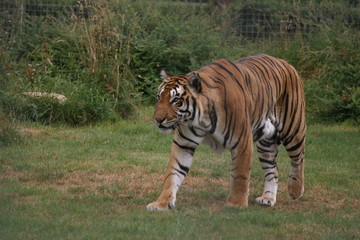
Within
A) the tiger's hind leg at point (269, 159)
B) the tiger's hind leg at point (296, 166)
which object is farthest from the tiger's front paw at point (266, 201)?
the tiger's hind leg at point (296, 166)

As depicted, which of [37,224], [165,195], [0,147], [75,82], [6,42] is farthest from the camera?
[6,42]

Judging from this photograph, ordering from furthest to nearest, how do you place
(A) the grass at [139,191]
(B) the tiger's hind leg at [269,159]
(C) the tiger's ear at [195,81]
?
(B) the tiger's hind leg at [269,159], (C) the tiger's ear at [195,81], (A) the grass at [139,191]

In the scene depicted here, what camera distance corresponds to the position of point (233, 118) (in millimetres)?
6520

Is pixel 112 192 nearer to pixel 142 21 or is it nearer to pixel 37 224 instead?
pixel 37 224

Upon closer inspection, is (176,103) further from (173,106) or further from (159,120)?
(159,120)

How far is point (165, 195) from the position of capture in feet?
21.2

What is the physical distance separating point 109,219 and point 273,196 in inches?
80.5

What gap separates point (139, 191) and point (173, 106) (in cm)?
151

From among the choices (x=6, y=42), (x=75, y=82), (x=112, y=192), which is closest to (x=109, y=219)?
(x=112, y=192)

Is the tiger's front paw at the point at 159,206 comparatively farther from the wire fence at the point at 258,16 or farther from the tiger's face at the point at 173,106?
the wire fence at the point at 258,16

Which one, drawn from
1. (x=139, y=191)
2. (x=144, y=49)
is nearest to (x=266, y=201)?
(x=139, y=191)

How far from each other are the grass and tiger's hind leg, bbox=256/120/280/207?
0.53 ft

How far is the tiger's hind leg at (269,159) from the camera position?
720cm

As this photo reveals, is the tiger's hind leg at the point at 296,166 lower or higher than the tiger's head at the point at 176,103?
lower
